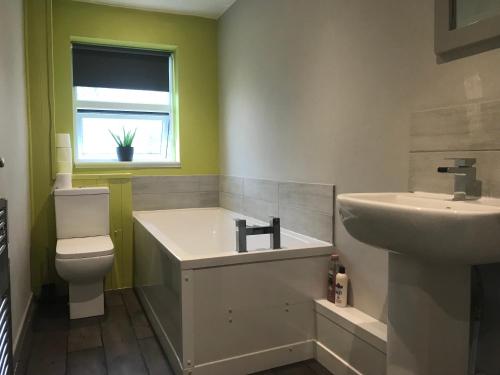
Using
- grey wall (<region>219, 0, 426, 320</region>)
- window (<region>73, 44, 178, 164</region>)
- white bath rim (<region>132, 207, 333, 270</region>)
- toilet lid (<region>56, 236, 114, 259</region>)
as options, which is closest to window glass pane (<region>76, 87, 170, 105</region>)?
window (<region>73, 44, 178, 164</region>)

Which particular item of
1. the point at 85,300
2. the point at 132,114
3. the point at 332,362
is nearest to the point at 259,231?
the point at 332,362

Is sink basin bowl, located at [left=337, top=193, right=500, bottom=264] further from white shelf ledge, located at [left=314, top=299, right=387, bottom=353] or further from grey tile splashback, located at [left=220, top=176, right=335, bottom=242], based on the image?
grey tile splashback, located at [left=220, top=176, right=335, bottom=242]

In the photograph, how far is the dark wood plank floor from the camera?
211 cm

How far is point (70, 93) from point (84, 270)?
5.17ft

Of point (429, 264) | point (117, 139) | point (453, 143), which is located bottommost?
point (429, 264)

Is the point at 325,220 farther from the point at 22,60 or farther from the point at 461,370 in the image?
the point at 22,60

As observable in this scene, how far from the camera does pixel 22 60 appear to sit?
114 inches

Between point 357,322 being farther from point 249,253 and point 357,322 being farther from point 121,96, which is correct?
point 121,96

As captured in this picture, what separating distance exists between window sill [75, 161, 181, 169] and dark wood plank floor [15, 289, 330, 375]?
118 centimetres

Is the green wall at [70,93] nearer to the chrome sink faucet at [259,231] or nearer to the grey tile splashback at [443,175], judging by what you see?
the chrome sink faucet at [259,231]

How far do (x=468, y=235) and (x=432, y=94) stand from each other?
803 mm

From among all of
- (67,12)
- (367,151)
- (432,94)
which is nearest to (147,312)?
(367,151)

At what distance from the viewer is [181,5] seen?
3541 mm

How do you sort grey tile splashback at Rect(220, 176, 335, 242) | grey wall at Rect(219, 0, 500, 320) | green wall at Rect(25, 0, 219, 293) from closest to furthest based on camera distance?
grey wall at Rect(219, 0, 500, 320), grey tile splashback at Rect(220, 176, 335, 242), green wall at Rect(25, 0, 219, 293)
